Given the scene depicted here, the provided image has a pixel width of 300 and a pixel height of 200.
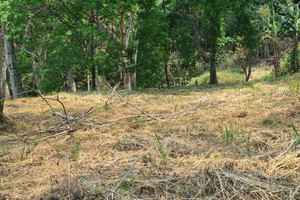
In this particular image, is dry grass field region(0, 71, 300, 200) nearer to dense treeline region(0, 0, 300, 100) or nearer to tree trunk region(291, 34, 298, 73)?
dense treeline region(0, 0, 300, 100)

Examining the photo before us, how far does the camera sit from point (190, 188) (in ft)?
7.03

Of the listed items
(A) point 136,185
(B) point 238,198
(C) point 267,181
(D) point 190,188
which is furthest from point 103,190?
(C) point 267,181

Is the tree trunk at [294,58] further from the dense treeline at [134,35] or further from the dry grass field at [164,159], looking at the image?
the dry grass field at [164,159]

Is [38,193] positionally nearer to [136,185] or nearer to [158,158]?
[136,185]

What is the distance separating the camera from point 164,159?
2699 mm

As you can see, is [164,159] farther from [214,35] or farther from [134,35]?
[134,35]

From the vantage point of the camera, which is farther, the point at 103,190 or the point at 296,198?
the point at 103,190

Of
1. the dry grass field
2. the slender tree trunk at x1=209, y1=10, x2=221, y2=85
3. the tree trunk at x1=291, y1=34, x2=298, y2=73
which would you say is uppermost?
the slender tree trunk at x1=209, y1=10, x2=221, y2=85

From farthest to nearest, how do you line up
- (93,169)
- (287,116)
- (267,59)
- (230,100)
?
(267,59)
(230,100)
(287,116)
(93,169)

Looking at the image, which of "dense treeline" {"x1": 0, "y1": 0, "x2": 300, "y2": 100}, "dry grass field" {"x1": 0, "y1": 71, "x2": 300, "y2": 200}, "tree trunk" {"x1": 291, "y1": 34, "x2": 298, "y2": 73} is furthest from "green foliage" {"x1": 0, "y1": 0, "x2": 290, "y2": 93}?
"dry grass field" {"x1": 0, "y1": 71, "x2": 300, "y2": 200}

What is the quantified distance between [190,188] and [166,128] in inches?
75.5

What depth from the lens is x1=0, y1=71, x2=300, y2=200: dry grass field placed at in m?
2.12

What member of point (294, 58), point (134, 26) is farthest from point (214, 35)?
point (134, 26)

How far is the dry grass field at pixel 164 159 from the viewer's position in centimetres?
212
